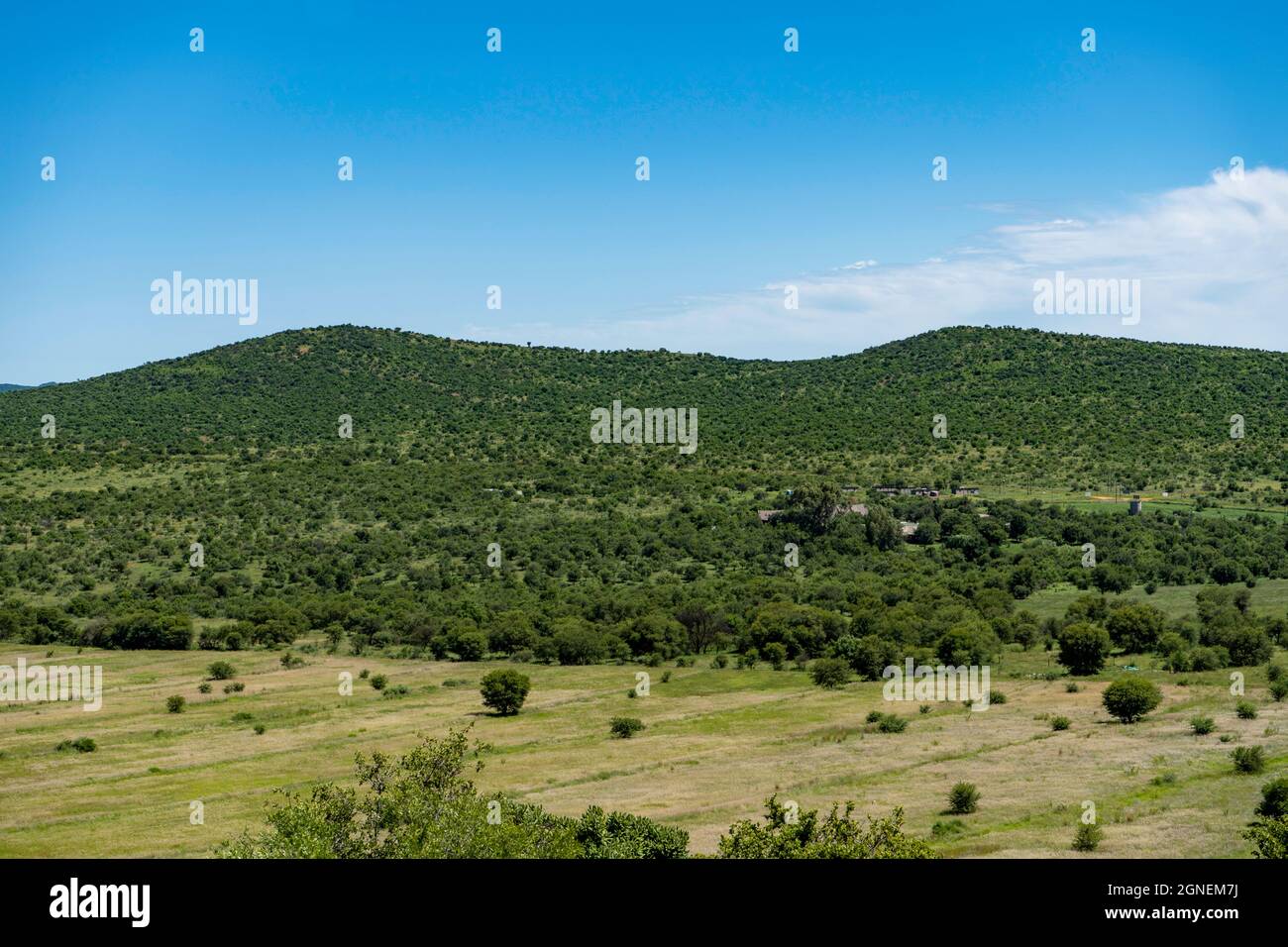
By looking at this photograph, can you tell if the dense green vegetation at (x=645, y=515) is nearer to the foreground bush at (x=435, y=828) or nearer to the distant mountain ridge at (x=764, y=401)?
the foreground bush at (x=435, y=828)

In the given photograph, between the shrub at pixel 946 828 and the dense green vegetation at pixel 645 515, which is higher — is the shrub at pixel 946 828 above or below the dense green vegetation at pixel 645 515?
below

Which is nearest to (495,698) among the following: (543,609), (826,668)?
(826,668)

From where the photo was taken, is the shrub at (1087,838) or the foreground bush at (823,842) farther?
the shrub at (1087,838)

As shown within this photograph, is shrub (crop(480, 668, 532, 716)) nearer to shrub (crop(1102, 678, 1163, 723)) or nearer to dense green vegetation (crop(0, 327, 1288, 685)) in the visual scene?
dense green vegetation (crop(0, 327, 1288, 685))

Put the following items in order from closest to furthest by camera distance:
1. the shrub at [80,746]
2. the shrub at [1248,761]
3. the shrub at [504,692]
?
1. the shrub at [1248,761]
2. the shrub at [80,746]
3. the shrub at [504,692]

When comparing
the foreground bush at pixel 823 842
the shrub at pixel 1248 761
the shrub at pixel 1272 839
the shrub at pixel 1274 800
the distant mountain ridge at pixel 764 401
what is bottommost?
the shrub at pixel 1248 761

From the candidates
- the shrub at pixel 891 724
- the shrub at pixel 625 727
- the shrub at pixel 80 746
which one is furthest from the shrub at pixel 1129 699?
the shrub at pixel 80 746

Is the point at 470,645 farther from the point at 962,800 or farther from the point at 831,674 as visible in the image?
the point at 962,800
